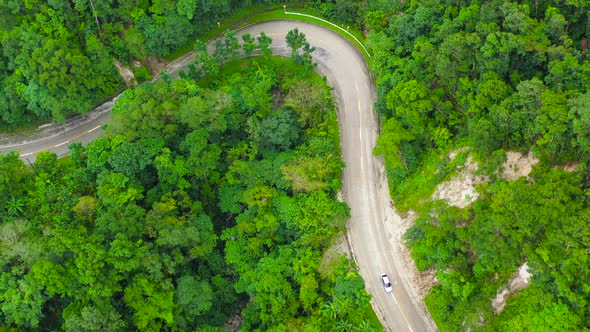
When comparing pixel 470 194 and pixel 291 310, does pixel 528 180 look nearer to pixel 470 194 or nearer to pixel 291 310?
pixel 470 194

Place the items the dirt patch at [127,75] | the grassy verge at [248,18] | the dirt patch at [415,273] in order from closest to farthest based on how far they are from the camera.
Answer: the dirt patch at [415,273] < the dirt patch at [127,75] < the grassy verge at [248,18]

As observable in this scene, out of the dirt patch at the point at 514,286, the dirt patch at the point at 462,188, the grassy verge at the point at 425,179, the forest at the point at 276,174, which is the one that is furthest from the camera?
the grassy verge at the point at 425,179

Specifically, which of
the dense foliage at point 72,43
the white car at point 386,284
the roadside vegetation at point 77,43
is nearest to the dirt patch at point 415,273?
the white car at point 386,284

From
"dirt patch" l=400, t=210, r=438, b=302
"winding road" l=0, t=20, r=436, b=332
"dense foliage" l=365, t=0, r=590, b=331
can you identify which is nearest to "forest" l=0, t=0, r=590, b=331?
"dense foliage" l=365, t=0, r=590, b=331

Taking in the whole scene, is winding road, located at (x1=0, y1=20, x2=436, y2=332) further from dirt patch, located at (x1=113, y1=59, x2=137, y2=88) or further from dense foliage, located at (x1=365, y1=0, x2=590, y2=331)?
dirt patch, located at (x1=113, y1=59, x2=137, y2=88)

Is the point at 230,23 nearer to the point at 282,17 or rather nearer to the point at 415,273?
the point at 282,17

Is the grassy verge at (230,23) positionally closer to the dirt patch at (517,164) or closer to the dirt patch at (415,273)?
the dirt patch at (415,273)
